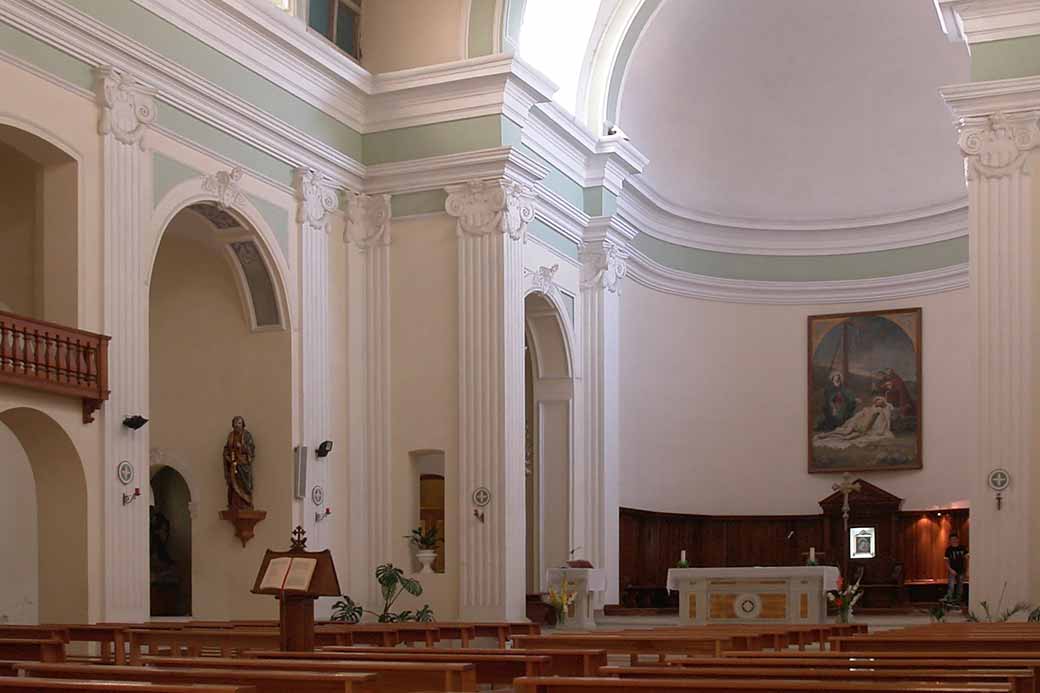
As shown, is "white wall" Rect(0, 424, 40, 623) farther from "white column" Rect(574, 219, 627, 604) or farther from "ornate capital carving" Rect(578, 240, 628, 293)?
"ornate capital carving" Rect(578, 240, 628, 293)

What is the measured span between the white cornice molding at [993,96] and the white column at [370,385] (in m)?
8.10

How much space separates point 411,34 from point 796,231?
10183 mm

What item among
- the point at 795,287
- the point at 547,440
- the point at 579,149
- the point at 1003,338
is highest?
the point at 579,149

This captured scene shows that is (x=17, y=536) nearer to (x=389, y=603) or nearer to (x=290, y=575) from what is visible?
(x=389, y=603)

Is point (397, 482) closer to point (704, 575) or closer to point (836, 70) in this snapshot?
point (704, 575)

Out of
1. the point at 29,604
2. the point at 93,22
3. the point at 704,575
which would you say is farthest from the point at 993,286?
the point at 29,604

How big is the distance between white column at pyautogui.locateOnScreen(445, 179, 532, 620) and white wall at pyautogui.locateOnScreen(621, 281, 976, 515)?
5.84 meters

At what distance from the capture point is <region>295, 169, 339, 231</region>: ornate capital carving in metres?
19.8

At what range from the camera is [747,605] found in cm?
1920

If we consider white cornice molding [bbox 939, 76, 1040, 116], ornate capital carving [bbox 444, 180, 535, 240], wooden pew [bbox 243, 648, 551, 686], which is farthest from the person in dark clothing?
wooden pew [bbox 243, 648, 551, 686]

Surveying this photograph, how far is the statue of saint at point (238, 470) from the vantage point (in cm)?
1927

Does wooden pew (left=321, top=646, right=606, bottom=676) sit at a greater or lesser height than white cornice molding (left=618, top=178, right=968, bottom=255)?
lesser

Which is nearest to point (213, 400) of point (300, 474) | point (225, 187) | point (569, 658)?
point (300, 474)

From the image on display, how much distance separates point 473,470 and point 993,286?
24.3 ft
